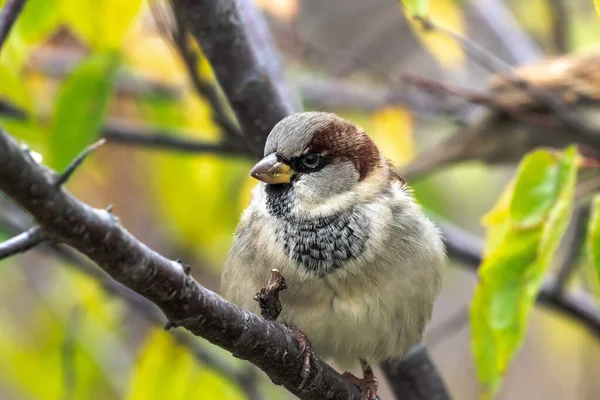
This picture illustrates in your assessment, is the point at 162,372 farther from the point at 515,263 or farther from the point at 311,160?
the point at 515,263

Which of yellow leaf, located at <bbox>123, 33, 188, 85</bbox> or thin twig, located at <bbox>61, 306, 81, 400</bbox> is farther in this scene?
yellow leaf, located at <bbox>123, 33, 188, 85</bbox>

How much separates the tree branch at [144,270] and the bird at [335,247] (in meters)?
0.25

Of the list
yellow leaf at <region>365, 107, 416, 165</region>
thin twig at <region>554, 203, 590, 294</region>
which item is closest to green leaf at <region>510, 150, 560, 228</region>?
thin twig at <region>554, 203, 590, 294</region>

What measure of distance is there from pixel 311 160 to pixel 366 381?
526 millimetres

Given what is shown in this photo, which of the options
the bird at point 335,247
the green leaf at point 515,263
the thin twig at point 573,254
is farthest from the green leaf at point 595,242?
the thin twig at point 573,254

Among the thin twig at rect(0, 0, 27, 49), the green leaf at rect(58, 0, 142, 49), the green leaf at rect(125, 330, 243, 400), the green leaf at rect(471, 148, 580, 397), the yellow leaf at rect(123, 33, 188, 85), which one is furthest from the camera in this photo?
the yellow leaf at rect(123, 33, 188, 85)

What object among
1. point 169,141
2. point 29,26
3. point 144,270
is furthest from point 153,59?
point 144,270

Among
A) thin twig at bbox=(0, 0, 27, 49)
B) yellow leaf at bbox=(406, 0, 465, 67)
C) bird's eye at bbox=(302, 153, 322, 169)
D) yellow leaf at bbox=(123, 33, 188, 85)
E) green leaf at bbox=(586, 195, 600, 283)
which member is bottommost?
yellow leaf at bbox=(406, 0, 465, 67)

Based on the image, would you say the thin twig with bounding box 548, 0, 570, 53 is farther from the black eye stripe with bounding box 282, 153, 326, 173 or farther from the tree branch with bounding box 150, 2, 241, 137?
the black eye stripe with bounding box 282, 153, 326, 173

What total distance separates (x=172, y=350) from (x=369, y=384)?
45cm

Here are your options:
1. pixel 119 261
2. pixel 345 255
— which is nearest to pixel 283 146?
pixel 345 255

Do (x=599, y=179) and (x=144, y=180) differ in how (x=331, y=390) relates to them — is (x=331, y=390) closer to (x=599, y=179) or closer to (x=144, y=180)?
(x=599, y=179)

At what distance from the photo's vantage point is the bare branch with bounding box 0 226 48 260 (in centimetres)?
95

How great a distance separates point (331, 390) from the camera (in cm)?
154
